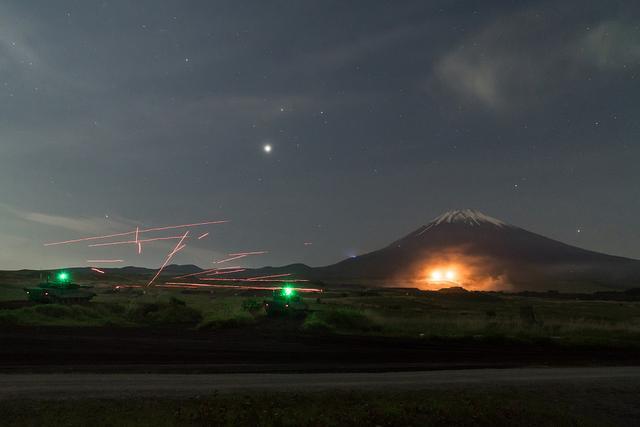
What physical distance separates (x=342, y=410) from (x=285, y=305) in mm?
29060

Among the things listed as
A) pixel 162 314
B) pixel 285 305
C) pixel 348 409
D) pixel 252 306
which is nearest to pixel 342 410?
pixel 348 409

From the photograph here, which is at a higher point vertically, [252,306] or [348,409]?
[252,306]

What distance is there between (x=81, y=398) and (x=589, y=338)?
2693 centimetres

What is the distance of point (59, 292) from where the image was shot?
4675cm

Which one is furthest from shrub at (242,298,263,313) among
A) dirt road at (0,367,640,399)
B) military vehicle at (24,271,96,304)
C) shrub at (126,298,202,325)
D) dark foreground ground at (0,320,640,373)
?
dirt road at (0,367,640,399)

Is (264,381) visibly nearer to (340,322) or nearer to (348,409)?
(348,409)

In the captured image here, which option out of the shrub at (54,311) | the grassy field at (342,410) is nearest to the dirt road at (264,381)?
the grassy field at (342,410)

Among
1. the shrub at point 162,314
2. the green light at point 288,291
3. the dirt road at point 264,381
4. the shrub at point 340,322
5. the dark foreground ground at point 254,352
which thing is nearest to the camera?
the dirt road at point 264,381

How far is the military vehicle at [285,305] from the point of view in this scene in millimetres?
41281

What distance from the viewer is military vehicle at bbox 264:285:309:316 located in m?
41.3

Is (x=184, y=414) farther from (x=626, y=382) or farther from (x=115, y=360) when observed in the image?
(x=626, y=382)

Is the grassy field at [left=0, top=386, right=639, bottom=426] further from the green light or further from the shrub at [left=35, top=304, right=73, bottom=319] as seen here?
the green light

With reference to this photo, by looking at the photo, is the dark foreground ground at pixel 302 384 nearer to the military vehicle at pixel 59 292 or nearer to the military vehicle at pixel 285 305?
the military vehicle at pixel 285 305

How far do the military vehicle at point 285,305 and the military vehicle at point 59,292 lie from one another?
17981mm
